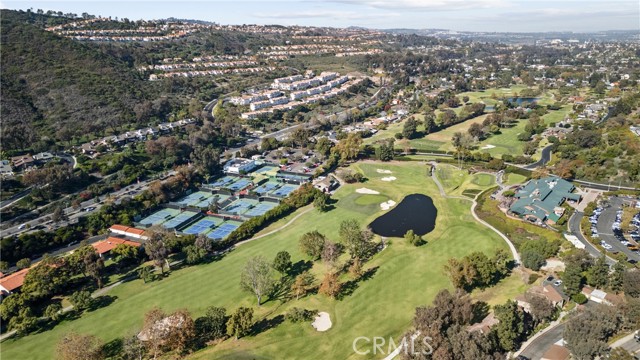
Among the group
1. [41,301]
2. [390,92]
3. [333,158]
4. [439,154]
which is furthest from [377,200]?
[390,92]

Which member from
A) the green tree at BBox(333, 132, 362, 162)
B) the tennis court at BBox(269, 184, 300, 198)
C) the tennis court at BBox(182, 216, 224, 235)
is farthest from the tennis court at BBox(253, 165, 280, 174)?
the tennis court at BBox(182, 216, 224, 235)

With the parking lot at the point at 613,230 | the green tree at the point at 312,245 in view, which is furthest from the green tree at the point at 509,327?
the parking lot at the point at 613,230

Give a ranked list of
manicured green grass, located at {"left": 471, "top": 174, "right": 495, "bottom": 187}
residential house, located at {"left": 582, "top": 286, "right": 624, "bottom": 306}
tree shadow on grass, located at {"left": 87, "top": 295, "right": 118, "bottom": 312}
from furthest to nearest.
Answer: manicured green grass, located at {"left": 471, "top": 174, "right": 495, "bottom": 187}
tree shadow on grass, located at {"left": 87, "top": 295, "right": 118, "bottom": 312}
residential house, located at {"left": 582, "top": 286, "right": 624, "bottom": 306}

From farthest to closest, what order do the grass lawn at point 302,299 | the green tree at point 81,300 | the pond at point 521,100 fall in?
the pond at point 521,100 < the green tree at point 81,300 < the grass lawn at point 302,299

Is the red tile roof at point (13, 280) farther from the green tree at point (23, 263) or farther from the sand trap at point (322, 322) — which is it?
the sand trap at point (322, 322)

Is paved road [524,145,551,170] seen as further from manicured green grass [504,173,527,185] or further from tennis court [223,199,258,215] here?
tennis court [223,199,258,215]
